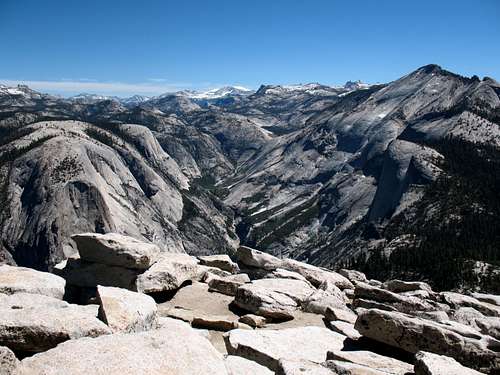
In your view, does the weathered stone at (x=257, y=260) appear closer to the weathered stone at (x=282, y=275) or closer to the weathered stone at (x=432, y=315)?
the weathered stone at (x=282, y=275)

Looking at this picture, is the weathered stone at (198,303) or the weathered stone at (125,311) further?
the weathered stone at (198,303)

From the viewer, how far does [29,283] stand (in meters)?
21.4

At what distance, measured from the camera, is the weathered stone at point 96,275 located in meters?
26.8

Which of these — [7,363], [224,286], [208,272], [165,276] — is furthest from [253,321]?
[7,363]

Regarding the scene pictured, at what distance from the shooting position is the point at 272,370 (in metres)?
15.9

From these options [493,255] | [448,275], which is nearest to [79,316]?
[448,275]

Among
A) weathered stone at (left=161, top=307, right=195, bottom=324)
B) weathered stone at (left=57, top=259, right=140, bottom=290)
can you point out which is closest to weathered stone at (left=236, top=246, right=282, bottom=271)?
weathered stone at (left=57, top=259, right=140, bottom=290)

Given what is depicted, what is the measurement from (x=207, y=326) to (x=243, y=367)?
26.4 ft

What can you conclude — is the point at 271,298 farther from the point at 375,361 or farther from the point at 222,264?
the point at 222,264

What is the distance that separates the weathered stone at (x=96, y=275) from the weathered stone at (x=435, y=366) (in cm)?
1698

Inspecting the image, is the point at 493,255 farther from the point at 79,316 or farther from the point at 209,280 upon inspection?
the point at 79,316

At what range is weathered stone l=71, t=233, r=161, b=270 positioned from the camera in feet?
89.4

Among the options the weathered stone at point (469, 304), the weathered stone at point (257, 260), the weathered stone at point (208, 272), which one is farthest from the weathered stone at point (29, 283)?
the weathered stone at point (469, 304)

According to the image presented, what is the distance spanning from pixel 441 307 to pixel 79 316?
23023mm
